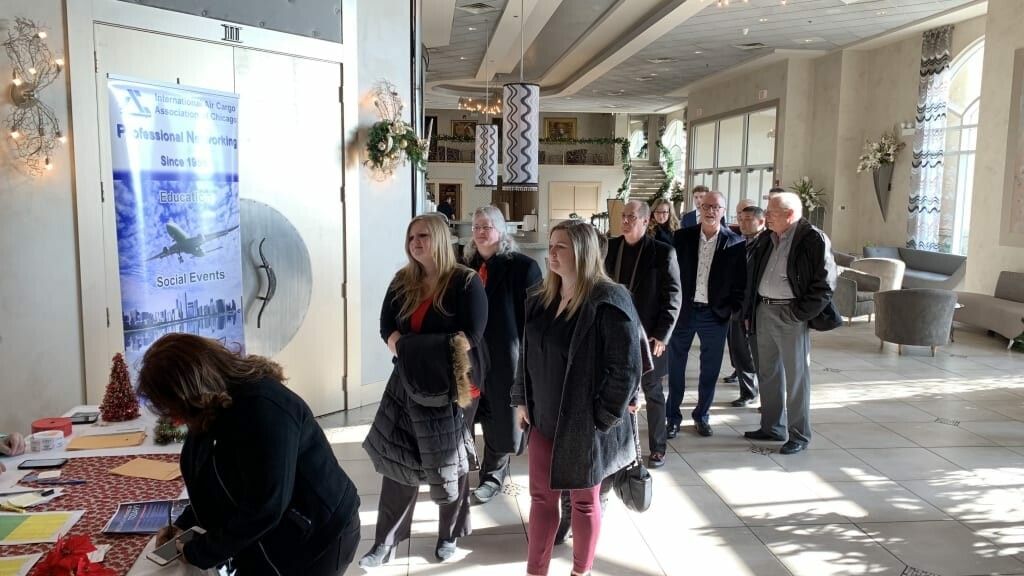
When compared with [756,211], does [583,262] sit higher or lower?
lower

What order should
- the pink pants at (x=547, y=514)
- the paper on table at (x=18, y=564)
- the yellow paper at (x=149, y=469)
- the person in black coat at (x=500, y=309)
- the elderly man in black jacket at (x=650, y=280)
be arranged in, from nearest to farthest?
the paper on table at (x=18, y=564), the yellow paper at (x=149, y=469), the pink pants at (x=547, y=514), the person in black coat at (x=500, y=309), the elderly man in black jacket at (x=650, y=280)

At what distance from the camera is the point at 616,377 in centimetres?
273

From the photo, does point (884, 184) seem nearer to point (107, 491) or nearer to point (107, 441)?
point (107, 441)

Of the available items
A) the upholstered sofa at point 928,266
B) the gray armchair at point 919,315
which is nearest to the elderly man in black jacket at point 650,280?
the gray armchair at point 919,315

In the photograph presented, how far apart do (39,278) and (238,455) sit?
306cm

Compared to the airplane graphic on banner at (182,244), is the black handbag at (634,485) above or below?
below

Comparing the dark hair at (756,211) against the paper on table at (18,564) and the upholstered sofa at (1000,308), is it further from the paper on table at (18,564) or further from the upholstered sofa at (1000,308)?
the paper on table at (18,564)

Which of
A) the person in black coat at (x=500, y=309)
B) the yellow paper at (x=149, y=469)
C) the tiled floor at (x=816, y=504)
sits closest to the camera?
the yellow paper at (x=149, y=469)

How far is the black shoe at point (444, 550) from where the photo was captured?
11.1ft

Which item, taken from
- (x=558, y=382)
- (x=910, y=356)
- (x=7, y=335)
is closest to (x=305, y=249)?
(x=7, y=335)

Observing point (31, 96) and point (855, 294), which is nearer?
point (31, 96)

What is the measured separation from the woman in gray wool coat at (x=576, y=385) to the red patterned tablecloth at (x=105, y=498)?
1309mm

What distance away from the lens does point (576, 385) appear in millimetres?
2746

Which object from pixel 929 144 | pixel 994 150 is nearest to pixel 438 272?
pixel 994 150
